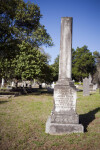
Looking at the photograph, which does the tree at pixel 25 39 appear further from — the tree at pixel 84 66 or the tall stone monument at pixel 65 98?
the tree at pixel 84 66

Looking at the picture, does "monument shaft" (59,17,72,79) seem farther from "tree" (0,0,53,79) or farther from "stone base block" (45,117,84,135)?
"tree" (0,0,53,79)

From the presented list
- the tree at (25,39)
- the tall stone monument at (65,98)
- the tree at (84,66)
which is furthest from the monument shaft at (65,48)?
the tree at (84,66)

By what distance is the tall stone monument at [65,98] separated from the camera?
17.0 ft

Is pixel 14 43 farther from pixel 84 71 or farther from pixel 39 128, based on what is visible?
pixel 84 71

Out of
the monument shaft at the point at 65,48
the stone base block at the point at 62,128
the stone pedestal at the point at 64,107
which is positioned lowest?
the stone base block at the point at 62,128

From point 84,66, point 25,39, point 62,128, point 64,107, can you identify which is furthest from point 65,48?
point 84,66

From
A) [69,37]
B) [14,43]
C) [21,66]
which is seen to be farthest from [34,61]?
[69,37]

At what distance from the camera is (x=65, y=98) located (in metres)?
5.63

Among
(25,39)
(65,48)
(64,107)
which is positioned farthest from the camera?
(25,39)

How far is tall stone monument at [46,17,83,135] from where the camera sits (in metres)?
5.17

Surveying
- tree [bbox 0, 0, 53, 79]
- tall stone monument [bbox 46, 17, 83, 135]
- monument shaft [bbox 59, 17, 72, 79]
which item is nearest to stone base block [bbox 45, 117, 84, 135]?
tall stone monument [bbox 46, 17, 83, 135]

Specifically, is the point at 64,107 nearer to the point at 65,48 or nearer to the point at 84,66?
the point at 65,48

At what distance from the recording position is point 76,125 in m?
5.21

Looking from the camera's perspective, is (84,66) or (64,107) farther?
(84,66)
